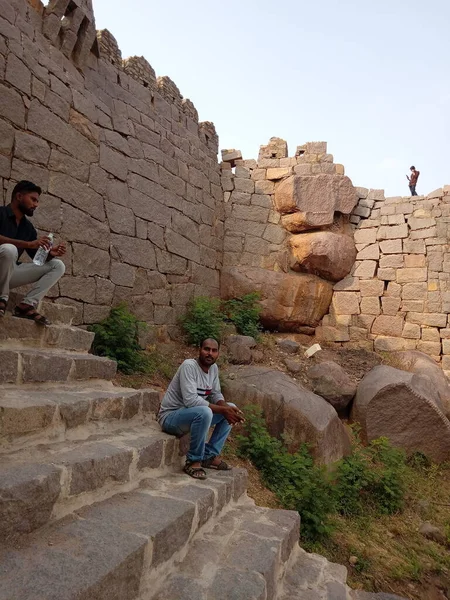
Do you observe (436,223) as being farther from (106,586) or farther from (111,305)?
(106,586)

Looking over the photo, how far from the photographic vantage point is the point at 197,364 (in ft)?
11.7

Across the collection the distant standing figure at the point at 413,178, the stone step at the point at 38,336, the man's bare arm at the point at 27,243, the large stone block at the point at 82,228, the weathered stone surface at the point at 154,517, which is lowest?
the weathered stone surface at the point at 154,517

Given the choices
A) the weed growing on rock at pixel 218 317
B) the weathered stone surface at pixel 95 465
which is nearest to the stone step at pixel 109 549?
the weathered stone surface at pixel 95 465

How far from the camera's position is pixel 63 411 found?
2590mm

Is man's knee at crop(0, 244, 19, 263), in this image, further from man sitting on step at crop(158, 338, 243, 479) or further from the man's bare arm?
man sitting on step at crop(158, 338, 243, 479)

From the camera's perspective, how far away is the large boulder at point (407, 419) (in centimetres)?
593

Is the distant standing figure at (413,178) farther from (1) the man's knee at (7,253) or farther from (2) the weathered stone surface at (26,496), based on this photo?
(2) the weathered stone surface at (26,496)

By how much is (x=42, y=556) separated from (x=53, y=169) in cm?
467

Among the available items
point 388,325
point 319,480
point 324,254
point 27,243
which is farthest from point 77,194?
point 388,325

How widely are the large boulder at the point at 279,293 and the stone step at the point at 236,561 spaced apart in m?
5.63

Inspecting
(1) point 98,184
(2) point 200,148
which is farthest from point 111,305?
(2) point 200,148

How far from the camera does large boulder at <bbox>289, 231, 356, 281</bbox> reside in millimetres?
8609

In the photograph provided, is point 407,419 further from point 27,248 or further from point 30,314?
point 27,248

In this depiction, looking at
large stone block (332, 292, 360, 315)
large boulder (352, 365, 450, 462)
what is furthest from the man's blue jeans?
large stone block (332, 292, 360, 315)
